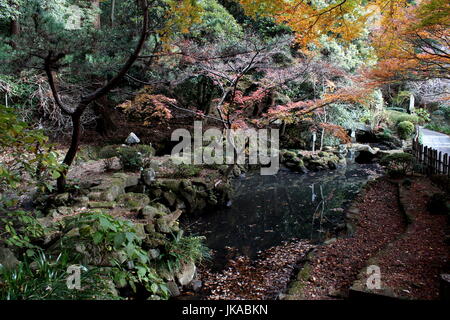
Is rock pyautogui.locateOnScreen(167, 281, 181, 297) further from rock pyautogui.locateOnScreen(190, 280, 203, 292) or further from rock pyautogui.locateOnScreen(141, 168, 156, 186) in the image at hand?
rock pyautogui.locateOnScreen(141, 168, 156, 186)

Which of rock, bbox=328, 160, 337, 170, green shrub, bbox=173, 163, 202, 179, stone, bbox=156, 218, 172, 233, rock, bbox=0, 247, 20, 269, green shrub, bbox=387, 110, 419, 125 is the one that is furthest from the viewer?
green shrub, bbox=387, 110, 419, 125

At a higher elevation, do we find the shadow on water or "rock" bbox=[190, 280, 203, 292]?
the shadow on water

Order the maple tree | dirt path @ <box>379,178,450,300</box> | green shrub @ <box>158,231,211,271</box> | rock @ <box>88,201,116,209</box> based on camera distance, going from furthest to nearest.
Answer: the maple tree < rock @ <box>88,201,116,209</box> < green shrub @ <box>158,231,211,271</box> < dirt path @ <box>379,178,450,300</box>

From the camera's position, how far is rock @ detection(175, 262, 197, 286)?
3830mm

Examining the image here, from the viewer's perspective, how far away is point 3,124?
1809mm

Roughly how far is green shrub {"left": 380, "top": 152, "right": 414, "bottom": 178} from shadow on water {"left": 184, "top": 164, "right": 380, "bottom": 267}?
1.12 metres

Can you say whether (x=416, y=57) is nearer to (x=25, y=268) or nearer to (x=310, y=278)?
(x=310, y=278)

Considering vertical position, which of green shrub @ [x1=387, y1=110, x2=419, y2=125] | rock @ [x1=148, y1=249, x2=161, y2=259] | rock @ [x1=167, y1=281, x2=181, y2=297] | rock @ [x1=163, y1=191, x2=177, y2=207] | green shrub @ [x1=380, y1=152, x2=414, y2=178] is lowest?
rock @ [x1=167, y1=281, x2=181, y2=297]

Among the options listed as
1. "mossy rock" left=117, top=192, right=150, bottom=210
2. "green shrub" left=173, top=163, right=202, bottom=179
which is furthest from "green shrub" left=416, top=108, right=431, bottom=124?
"mossy rock" left=117, top=192, right=150, bottom=210

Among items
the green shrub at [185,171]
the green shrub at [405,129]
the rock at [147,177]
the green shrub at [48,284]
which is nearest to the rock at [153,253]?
the green shrub at [48,284]

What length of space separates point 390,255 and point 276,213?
10.9 feet

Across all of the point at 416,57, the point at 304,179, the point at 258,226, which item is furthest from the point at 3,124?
the point at 304,179
